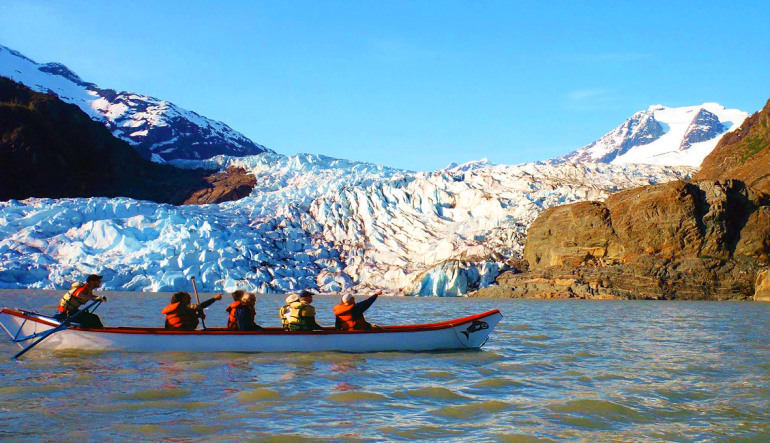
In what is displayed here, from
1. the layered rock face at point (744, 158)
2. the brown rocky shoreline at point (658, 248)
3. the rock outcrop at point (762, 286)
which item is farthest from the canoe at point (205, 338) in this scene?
the layered rock face at point (744, 158)

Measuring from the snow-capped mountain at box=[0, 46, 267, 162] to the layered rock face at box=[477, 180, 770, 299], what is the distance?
81.6 metres

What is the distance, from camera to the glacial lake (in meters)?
6.07

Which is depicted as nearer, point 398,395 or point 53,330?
point 398,395

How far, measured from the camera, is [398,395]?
7863 mm

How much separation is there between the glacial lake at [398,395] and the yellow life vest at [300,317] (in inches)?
21.9

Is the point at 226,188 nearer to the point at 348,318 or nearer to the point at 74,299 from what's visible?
the point at 74,299

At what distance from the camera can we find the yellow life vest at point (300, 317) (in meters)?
11.4

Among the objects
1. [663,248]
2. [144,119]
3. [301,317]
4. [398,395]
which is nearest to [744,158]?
[663,248]

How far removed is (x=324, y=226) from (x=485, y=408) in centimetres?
4942

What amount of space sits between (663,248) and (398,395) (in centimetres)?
3948

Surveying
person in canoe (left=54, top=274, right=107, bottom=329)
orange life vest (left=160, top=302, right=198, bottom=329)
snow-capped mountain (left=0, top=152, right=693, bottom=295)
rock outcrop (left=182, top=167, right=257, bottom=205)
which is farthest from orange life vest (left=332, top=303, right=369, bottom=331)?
rock outcrop (left=182, top=167, right=257, bottom=205)

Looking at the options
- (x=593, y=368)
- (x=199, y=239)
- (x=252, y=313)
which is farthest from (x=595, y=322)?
(x=199, y=239)

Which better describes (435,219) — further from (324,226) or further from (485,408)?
(485,408)

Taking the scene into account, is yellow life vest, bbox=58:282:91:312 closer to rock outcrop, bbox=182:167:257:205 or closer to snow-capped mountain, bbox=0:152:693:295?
snow-capped mountain, bbox=0:152:693:295
